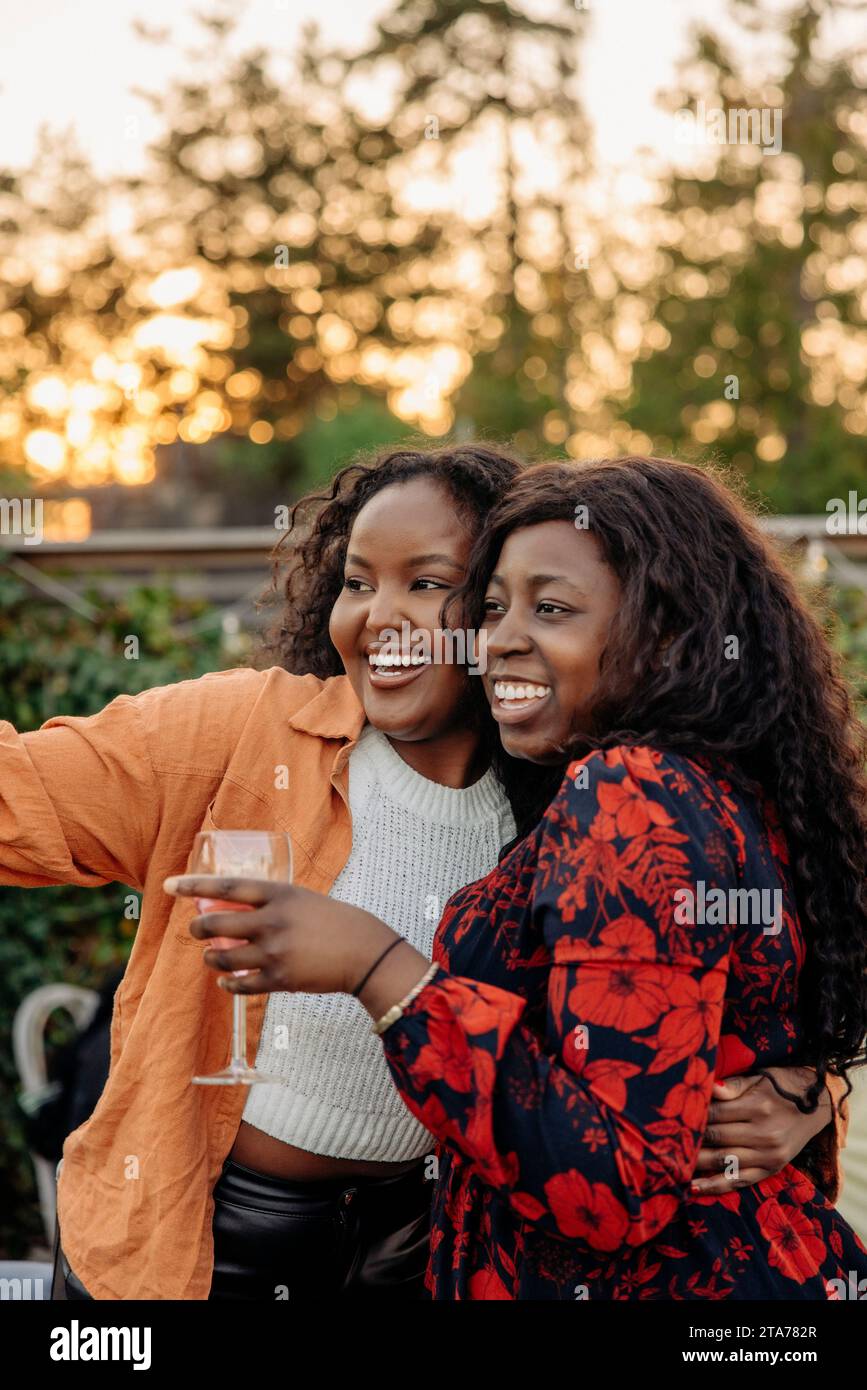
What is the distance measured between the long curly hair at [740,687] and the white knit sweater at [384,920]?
423 mm

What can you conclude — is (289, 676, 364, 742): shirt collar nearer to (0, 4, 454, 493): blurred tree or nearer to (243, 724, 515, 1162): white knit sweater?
(243, 724, 515, 1162): white knit sweater

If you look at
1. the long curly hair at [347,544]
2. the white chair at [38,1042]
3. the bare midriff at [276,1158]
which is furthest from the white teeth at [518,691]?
the white chair at [38,1042]

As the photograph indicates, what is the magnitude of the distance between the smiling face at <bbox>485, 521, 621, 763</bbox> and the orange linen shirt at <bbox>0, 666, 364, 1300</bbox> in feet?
1.28

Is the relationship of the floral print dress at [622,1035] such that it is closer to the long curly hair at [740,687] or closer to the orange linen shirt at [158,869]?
the long curly hair at [740,687]

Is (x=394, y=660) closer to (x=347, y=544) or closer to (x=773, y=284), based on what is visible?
(x=347, y=544)

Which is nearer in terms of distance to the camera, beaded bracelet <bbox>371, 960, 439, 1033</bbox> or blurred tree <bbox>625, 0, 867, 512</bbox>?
beaded bracelet <bbox>371, 960, 439, 1033</bbox>

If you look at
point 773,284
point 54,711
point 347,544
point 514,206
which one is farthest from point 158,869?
point 514,206

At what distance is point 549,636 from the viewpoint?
1827 mm

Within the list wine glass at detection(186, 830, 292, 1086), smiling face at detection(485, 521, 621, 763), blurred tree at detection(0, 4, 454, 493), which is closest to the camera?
wine glass at detection(186, 830, 292, 1086)

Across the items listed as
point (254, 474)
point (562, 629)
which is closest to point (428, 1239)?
Answer: point (562, 629)

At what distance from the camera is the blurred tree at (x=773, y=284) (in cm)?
1403

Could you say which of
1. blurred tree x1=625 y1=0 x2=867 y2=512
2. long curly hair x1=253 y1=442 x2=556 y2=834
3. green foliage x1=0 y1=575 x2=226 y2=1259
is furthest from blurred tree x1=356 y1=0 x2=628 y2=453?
long curly hair x1=253 y1=442 x2=556 y2=834

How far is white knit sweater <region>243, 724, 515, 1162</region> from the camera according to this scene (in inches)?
81.0

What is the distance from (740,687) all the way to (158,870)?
887 mm
